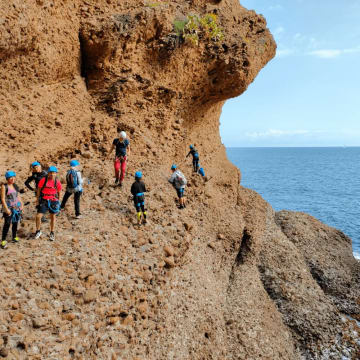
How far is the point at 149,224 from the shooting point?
35.3 ft

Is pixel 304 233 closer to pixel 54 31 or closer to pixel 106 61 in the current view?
pixel 106 61

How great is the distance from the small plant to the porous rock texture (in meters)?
0.43

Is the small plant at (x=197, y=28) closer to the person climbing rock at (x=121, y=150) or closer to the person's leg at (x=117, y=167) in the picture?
the person climbing rock at (x=121, y=150)

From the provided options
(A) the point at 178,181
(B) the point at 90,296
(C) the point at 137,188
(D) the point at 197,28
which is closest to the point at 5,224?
(B) the point at 90,296

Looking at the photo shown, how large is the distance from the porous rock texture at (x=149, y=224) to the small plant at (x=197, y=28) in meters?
0.43

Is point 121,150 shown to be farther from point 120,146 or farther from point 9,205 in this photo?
point 9,205

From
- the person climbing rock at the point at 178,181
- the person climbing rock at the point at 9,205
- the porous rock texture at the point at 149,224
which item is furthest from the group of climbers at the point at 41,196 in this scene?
the person climbing rock at the point at 178,181

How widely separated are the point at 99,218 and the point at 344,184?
73749 millimetres

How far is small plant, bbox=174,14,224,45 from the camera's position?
15336 mm

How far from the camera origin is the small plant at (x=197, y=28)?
15336 mm

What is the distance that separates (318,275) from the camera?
18438mm

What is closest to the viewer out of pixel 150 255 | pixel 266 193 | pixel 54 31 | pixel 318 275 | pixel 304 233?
pixel 150 255

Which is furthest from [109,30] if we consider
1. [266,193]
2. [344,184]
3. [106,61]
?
[344,184]

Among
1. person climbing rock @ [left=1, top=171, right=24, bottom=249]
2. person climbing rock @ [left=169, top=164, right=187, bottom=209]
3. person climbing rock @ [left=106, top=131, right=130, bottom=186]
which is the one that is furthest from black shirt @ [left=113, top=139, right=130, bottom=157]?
person climbing rock @ [left=1, top=171, right=24, bottom=249]
